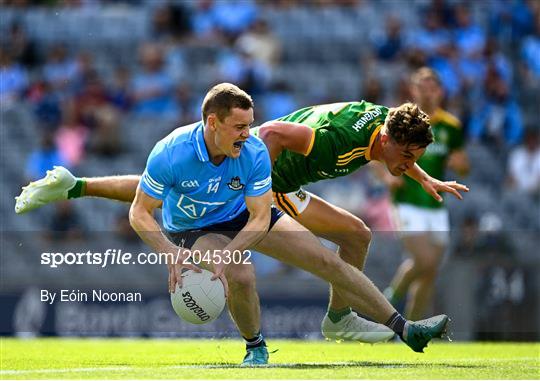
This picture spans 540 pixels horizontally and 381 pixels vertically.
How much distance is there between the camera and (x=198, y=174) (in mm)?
8891

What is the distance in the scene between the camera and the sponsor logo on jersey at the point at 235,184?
29.3 feet

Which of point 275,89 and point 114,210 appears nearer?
point 114,210

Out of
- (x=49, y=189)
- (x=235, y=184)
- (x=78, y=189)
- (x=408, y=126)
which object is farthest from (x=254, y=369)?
(x=49, y=189)

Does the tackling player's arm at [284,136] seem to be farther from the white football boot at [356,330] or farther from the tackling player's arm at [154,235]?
the white football boot at [356,330]

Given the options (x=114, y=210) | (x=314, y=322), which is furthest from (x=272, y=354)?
(x=114, y=210)

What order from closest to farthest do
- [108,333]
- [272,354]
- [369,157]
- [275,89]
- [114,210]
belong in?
[369,157]
[272,354]
[108,333]
[114,210]
[275,89]

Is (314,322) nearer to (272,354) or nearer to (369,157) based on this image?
(272,354)

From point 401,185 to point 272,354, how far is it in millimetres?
3695

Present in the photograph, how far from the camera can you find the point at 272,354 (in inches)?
418

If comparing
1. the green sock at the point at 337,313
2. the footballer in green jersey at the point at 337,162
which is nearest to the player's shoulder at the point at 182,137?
the footballer in green jersey at the point at 337,162

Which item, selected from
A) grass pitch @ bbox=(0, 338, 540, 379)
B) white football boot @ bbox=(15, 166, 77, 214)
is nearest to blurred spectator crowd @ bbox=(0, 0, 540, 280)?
grass pitch @ bbox=(0, 338, 540, 379)

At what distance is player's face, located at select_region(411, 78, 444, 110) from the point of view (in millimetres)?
13188

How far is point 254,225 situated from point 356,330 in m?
1.83

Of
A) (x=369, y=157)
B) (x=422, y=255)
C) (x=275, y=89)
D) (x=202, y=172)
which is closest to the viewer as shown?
(x=202, y=172)
